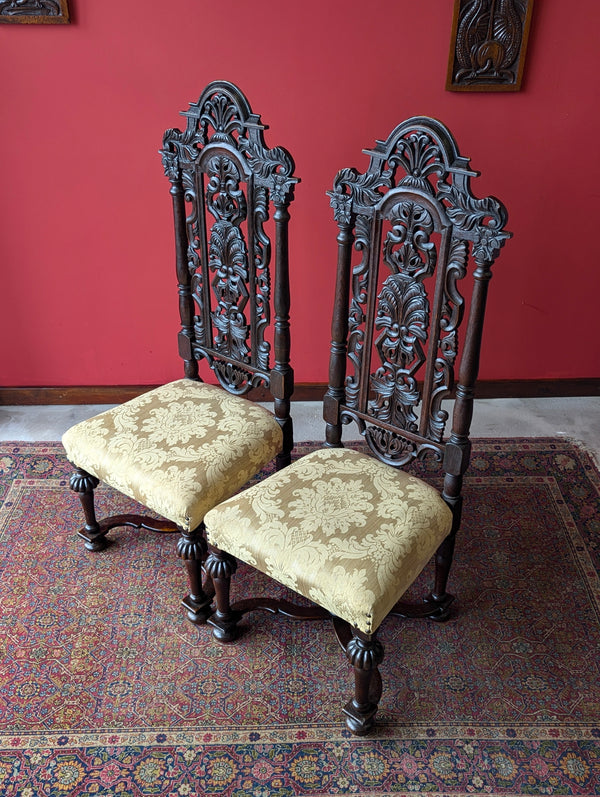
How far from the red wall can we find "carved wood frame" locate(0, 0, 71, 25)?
0.11 ft

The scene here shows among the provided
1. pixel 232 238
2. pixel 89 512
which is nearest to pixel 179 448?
pixel 89 512

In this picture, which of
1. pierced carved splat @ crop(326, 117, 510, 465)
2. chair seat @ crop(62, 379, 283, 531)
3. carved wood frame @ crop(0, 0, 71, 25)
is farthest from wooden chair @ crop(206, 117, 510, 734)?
carved wood frame @ crop(0, 0, 71, 25)

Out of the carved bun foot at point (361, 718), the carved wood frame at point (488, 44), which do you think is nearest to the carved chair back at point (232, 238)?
the carved bun foot at point (361, 718)

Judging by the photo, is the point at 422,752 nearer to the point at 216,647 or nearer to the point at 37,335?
→ the point at 216,647

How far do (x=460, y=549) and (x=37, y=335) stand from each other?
1881 mm

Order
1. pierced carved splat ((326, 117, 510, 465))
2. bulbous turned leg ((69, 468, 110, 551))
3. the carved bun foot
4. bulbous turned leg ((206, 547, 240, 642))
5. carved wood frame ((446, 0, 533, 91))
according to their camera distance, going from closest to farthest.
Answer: pierced carved splat ((326, 117, 510, 465)), the carved bun foot, bulbous turned leg ((206, 547, 240, 642)), bulbous turned leg ((69, 468, 110, 551)), carved wood frame ((446, 0, 533, 91))

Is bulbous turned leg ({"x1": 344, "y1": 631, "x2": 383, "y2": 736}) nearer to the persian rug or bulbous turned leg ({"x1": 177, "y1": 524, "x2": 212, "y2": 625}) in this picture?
the persian rug

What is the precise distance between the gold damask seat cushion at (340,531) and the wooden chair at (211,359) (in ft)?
0.50

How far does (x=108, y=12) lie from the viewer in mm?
2367

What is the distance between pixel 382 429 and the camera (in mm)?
1868

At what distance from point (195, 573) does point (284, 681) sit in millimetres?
367

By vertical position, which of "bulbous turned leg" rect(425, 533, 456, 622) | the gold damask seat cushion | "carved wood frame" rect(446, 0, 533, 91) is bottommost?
"bulbous turned leg" rect(425, 533, 456, 622)

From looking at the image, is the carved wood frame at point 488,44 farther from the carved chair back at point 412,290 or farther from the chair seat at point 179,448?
the chair seat at point 179,448

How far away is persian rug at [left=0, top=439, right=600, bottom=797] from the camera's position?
1603mm
